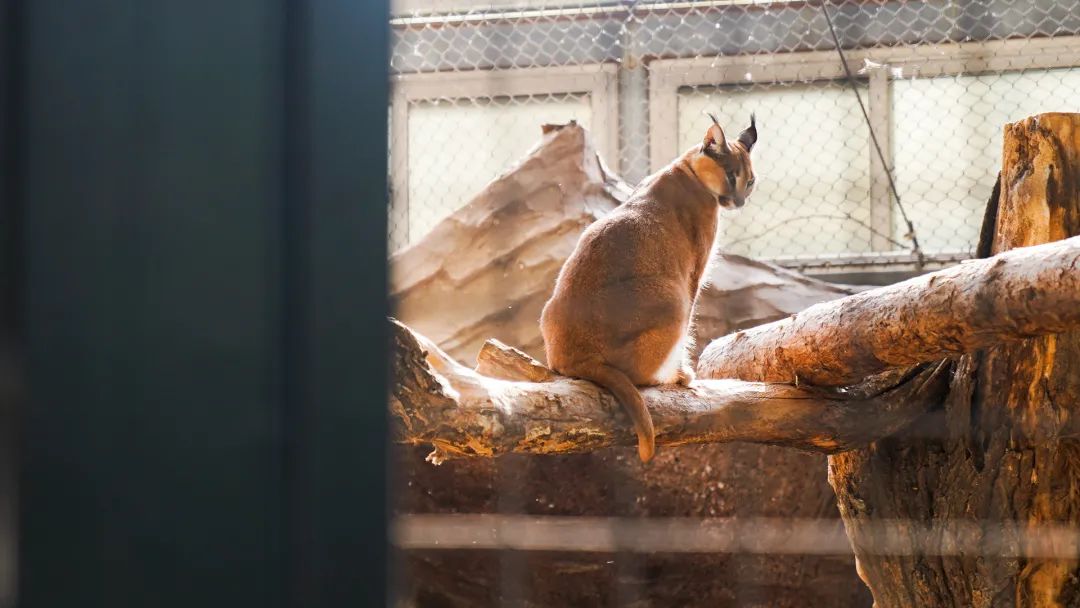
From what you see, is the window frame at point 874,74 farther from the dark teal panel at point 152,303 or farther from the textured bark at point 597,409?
the dark teal panel at point 152,303

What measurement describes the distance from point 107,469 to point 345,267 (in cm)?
17

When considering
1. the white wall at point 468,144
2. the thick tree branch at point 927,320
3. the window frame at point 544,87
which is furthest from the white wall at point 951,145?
the thick tree branch at point 927,320

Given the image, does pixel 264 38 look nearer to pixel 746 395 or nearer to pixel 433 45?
pixel 746 395

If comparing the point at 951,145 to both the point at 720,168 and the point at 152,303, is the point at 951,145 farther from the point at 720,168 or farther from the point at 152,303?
the point at 152,303

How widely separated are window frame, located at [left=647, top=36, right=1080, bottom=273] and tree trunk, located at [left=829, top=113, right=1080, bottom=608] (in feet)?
6.38

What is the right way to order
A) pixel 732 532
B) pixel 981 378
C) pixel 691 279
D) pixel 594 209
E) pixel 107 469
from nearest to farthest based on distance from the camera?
pixel 107 469
pixel 981 378
pixel 691 279
pixel 732 532
pixel 594 209

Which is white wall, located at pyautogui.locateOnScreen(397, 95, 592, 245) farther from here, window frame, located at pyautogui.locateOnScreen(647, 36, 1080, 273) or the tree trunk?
the tree trunk

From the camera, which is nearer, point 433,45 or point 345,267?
point 345,267

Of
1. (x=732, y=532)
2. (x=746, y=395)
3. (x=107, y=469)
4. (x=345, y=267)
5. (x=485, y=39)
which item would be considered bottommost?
(x=732, y=532)

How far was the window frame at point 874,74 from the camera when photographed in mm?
4285

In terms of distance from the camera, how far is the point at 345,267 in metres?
0.61

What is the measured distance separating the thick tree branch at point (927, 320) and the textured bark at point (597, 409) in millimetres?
103

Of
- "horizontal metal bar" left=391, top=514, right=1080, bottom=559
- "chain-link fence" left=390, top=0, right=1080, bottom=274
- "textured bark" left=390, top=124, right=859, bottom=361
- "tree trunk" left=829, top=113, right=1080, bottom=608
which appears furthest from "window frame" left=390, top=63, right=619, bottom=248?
"tree trunk" left=829, top=113, right=1080, bottom=608

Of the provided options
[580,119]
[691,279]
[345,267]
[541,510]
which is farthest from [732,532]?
[345,267]
